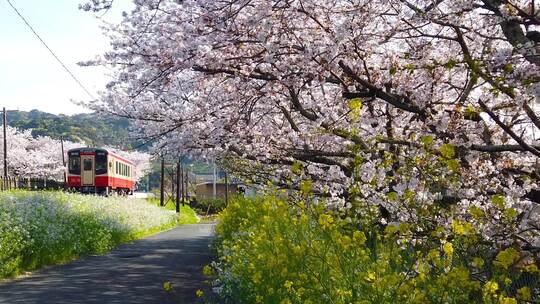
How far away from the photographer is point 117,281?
11.2 metres

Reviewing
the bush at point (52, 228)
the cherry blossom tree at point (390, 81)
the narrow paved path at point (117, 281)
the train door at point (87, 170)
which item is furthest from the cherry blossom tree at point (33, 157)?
the cherry blossom tree at point (390, 81)

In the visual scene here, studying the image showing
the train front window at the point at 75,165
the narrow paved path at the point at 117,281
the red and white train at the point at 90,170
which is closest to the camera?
the narrow paved path at the point at 117,281

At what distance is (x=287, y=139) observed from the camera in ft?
34.7

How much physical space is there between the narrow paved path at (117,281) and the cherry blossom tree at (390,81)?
3204 millimetres

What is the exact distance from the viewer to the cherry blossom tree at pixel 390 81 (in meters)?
4.66

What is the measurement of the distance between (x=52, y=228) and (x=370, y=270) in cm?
1150

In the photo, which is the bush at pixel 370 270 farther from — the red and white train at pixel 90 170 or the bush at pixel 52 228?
the red and white train at pixel 90 170

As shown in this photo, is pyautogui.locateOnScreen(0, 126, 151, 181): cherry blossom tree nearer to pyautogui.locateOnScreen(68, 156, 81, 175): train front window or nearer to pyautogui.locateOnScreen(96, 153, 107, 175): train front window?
pyautogui.locateOnScreen(68, 156, 81, 175): train front window

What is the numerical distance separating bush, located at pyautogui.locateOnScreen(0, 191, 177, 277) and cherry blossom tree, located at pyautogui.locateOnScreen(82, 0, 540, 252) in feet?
17.9

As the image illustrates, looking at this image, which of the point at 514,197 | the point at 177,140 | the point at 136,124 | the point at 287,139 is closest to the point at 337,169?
the point at 514,197

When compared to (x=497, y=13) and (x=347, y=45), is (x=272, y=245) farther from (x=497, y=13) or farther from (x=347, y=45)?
(x=497, y=13)

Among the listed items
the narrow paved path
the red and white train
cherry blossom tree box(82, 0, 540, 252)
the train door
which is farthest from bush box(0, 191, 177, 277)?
the train door

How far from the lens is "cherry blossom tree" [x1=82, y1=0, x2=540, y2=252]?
466cm

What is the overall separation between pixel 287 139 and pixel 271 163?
125 cm
